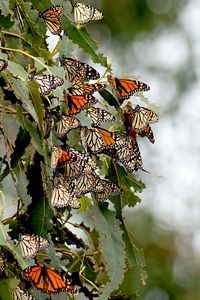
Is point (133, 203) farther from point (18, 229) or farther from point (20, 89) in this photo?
point (20, 89)

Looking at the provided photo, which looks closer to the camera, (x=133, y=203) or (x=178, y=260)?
(x=133, y=203)

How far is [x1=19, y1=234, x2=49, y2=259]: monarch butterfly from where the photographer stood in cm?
100

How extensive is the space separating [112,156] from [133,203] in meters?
0.20

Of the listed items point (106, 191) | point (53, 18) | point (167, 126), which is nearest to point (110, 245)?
point (106, 191)

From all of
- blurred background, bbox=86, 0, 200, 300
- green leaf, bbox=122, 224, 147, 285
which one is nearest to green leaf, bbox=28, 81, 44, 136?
green leaf, bbox=122, 224, 147, 285

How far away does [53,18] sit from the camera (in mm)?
1134

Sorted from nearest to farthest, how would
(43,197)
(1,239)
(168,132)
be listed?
(1,239), (43,197), (168,132)

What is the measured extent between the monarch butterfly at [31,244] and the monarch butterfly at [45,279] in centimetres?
2

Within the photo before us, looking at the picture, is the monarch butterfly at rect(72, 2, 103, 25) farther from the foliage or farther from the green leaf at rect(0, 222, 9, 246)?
the green leaf at rect(0, 222, 9, 246)

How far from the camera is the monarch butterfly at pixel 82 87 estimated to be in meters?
1.08

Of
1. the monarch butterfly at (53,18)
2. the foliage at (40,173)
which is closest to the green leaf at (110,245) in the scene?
the foliage at (40,173)

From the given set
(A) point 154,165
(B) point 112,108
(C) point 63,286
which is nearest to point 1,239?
(C) point 63,286

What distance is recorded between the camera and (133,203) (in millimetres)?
1284

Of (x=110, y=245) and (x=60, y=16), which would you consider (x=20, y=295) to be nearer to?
(x=110, y=245)
